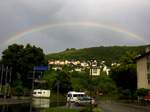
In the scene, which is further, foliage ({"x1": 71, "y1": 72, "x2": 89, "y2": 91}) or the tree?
foliage ({"x1": 71, "y1": 72, "x2": 89, "y2": 91})

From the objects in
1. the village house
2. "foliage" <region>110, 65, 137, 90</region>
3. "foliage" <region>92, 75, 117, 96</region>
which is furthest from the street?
"foliage" <region>92, 75, 117, 96</region>

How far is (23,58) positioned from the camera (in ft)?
321

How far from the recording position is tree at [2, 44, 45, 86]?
96.8 m

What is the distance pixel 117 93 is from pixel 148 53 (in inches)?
746

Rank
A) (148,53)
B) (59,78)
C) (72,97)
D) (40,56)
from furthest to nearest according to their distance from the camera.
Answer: (40,56)
(59,78)
(148,53)
(72,97)

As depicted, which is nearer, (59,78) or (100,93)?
(59,78)

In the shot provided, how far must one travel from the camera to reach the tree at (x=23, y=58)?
96.8 meters

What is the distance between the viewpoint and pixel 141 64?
279 ft

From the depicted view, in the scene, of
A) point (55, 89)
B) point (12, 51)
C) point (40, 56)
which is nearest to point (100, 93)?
point (55, 89)

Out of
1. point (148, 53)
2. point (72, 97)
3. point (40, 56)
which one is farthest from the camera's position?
point (40, 56)

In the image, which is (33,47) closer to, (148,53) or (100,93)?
(100,93)

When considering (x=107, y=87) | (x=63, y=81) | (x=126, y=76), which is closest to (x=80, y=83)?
(x=107, y=87)

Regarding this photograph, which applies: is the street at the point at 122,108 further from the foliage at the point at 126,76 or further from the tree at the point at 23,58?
the tree at the point at 23,58

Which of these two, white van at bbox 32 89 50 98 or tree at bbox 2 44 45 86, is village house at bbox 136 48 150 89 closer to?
white van at bbox 32 89 50 98
